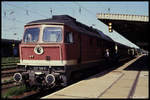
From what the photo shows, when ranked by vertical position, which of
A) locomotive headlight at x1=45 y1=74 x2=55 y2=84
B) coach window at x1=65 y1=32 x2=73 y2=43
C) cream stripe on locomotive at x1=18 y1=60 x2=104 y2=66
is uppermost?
coach window at x1=65 y1=32 x2=73 y2=43

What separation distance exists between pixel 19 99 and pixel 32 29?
4019 millimetres

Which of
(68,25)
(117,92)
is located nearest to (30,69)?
(68,25)

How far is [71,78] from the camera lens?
463 inches

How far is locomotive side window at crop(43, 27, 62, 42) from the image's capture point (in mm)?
11297

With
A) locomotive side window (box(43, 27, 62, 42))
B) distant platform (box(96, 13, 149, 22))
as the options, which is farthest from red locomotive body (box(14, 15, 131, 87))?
distant platform (box(96, 13, 149, 22))

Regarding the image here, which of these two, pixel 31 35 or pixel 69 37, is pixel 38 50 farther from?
pixel 69 37

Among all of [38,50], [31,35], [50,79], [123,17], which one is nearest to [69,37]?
[38,50]

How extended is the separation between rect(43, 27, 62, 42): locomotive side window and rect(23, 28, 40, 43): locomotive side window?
1.33ft

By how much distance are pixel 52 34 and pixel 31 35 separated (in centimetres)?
109

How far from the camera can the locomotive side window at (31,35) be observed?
11.6 metres

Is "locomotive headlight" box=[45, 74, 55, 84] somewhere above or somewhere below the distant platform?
below

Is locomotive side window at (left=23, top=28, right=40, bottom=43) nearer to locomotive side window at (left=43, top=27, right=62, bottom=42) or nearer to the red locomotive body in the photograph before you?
the red locomotive body

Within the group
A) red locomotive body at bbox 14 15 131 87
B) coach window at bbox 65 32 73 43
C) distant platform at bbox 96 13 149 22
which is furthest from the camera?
distant platform at bbox 96 13 149 22

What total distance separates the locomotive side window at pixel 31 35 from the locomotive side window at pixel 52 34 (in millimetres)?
406
